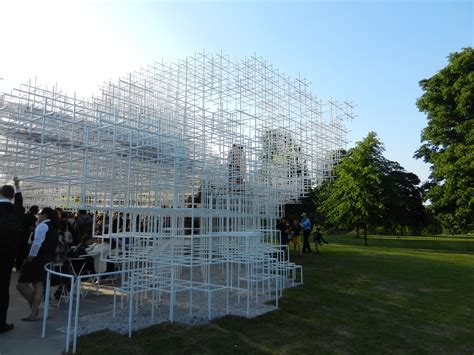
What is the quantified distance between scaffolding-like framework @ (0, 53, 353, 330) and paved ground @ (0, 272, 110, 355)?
3.24 feet

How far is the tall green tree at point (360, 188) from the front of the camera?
918 inches

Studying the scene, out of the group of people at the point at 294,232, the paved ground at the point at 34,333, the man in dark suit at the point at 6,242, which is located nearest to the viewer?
the paved ground at the point at 34,333

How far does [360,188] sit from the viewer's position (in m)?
23.7

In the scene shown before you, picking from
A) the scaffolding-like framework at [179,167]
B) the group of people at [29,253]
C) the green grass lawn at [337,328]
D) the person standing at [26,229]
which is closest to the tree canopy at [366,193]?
the scaffolding-like framework at [179,167]

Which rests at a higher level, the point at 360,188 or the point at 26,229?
the point at 360,188

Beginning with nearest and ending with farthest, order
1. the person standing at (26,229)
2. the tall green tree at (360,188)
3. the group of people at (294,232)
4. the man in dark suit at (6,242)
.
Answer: the man in dark suit at (6,242) → the person standing at (26,229) → the group of people at (294,232) → the tall green tree at (360,188)

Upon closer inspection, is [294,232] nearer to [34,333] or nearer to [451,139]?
[34,333]

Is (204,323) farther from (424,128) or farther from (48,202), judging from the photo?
(424,128)

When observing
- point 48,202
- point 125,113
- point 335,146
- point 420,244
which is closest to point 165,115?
point 125,113

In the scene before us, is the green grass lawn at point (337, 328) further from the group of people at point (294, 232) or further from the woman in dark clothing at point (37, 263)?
the group of people at point (294, 232)

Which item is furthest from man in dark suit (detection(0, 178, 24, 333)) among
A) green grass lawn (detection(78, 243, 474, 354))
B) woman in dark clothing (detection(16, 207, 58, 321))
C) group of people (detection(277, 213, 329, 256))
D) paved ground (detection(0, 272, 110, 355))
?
group of people (detection(277, 213, 329, 256))

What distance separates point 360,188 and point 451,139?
5.58 m

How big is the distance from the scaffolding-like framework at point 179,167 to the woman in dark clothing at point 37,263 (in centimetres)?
65

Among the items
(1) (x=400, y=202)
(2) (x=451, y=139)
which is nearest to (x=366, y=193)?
(1) (x=400, y=202)
